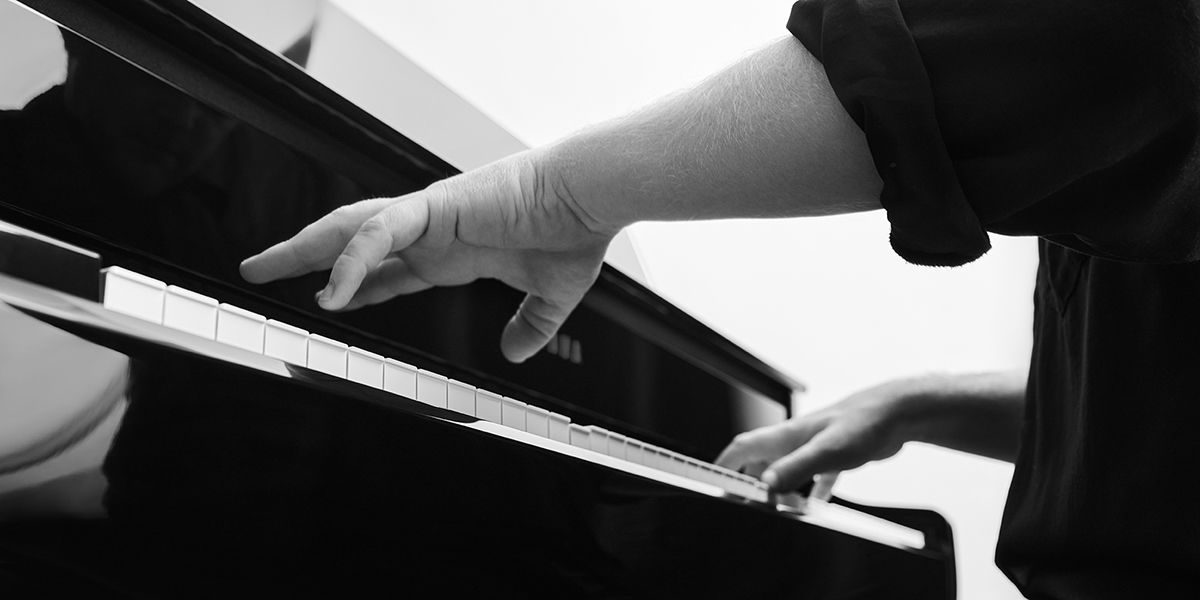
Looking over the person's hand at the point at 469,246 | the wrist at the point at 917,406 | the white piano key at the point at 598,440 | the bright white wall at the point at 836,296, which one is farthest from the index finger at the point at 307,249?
the bright white wall at the point at 836,296

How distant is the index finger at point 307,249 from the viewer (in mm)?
614

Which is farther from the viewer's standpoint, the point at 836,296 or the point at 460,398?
the point at 836,296

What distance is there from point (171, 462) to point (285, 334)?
0.50ft

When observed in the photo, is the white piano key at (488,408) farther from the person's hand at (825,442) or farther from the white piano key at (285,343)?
the person's hand at (825,442)

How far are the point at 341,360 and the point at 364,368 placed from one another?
2 cm

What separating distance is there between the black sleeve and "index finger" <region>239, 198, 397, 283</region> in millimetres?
301

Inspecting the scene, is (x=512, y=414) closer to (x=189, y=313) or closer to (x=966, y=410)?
(x=189, y=313)

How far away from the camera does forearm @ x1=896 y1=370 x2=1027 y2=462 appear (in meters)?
1.24

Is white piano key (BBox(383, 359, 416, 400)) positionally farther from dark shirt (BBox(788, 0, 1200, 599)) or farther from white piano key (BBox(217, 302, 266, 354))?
dark shirt (BBox(788, 0, 1200, 599))

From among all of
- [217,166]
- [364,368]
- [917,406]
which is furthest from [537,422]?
[917,406]

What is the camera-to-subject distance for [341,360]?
1.71 ft

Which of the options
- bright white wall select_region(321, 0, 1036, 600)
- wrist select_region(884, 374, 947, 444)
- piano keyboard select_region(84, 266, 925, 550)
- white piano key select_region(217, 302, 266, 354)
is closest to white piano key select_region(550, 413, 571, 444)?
piano keyboard select_region(84, 266, 925, 550)

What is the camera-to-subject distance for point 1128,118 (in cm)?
50

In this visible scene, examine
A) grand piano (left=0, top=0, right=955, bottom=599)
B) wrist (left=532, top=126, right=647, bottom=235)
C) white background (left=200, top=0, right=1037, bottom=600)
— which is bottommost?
grand piano (left=0, top=0, right=955, bottom=599)
